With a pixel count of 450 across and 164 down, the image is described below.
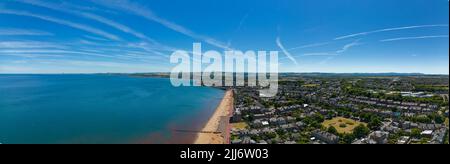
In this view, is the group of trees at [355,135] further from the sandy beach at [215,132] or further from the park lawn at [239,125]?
the sandy beach at [215,132]

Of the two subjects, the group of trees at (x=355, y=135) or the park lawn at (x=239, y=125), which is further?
the park lawn at (x=239, y=125)

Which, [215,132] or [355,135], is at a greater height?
Answer: [355,135]

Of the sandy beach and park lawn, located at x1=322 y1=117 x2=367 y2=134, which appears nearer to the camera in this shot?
the sandy beach

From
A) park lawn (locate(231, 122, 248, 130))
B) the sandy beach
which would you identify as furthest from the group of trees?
the sandy beach

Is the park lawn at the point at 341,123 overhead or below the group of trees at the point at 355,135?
below

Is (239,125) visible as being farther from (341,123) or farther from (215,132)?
(341,123)

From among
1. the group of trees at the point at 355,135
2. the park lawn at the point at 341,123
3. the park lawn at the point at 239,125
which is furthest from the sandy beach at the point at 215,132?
the park lawn at the point at 341,123

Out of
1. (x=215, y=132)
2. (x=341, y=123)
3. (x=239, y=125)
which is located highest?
(x=341, y=123)

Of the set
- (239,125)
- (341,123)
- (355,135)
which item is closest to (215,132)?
(239,125)

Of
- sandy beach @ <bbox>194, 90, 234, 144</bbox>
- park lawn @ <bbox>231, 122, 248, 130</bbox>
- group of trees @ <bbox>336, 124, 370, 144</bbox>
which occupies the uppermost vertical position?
group of trees @ <bbox>336, 124, 370, 144</bbox>

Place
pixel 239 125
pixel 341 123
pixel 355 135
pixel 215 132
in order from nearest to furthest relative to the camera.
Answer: pixel 355 135, pixel 215 132, pixel 341 123, pixel 239 125

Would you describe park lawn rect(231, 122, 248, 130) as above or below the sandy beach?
above

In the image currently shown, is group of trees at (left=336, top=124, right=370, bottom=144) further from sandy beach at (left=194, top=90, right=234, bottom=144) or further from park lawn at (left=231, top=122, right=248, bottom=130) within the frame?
sandy beach at (left=194, top=90, right=234, bottom=144)
